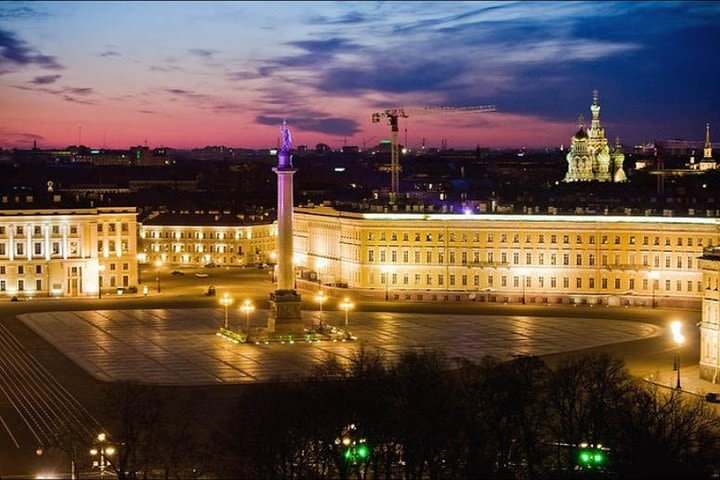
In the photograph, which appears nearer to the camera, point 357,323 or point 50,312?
point 357,323

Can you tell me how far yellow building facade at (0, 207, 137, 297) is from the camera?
9806 cm

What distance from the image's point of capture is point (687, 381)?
2267 inches

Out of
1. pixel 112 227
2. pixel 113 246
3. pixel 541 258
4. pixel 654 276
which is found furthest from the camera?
pixel 112 227

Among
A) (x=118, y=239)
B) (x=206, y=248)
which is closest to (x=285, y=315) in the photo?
(x=118, y=239)

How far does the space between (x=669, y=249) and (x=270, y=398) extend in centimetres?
5527

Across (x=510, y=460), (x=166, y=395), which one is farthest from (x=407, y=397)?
(x=166, y=395)

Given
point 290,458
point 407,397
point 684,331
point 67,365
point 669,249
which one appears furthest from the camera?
point 669,249

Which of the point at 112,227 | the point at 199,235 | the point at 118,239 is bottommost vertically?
the point at 199,235

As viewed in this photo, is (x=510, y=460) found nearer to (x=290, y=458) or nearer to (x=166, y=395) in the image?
(x=290, y=458)

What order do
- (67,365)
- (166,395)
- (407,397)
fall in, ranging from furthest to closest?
1. (67,365)
2. (166,395)
3. (407,397)

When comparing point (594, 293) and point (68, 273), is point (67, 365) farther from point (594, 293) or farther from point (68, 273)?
point (594, 293)

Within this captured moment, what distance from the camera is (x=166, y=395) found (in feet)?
179

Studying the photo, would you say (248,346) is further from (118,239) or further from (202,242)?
(202,242)

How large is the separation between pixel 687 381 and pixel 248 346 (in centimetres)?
2335
